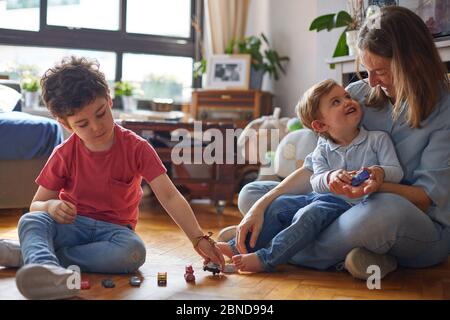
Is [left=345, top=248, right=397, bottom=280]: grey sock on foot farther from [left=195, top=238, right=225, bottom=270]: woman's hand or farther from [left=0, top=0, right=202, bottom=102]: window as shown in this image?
[left=0, top=0, right=202, bottom=102]: window

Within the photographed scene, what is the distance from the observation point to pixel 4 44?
3.81 metres

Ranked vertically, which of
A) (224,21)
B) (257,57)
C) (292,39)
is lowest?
(257,57)

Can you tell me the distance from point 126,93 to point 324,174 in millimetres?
2627

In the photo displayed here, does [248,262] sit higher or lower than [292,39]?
lower

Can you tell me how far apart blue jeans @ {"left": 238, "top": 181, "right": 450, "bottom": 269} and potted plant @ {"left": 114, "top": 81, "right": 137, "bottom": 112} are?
8.47 ft

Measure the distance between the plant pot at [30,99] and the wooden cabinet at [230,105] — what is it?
96 centimetres

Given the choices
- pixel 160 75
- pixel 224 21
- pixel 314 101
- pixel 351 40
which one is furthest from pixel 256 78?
pixel 314 101

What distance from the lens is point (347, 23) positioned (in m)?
2.88

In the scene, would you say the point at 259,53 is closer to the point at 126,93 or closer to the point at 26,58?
the point at 126,93

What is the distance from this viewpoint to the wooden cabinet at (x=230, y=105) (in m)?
3.80

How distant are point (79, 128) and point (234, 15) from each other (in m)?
→ 2.61
